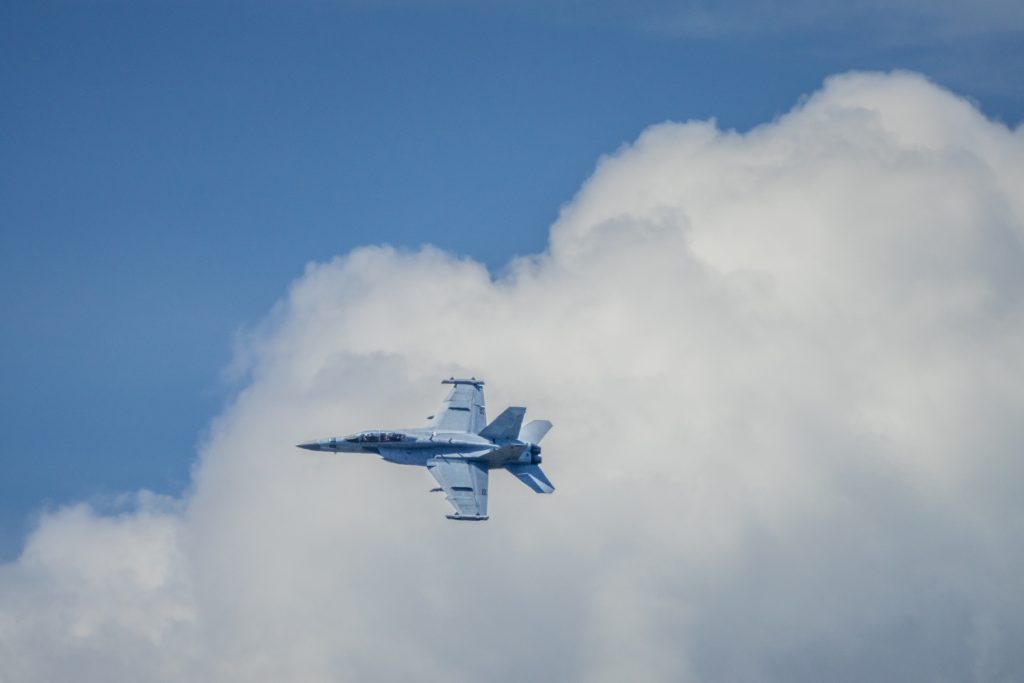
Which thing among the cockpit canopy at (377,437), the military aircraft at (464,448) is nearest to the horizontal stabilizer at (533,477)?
the military aircraft at (464,448)

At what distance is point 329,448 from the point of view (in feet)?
547

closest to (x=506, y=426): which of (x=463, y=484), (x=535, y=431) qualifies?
(x=535, y=431)

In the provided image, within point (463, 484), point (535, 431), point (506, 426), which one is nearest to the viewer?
point (463, 484)

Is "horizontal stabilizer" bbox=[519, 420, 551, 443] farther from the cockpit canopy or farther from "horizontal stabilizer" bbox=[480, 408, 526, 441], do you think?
the cockpit canopy

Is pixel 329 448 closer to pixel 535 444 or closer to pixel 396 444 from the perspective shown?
pixel 396 444

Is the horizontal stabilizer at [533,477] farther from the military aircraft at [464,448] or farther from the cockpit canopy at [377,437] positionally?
the cockpit canopy at [377,437]

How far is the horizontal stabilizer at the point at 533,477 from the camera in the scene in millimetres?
160375

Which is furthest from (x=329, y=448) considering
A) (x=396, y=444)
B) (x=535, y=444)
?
(x=535, y=444)

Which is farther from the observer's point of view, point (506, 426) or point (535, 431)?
point (535, 431)

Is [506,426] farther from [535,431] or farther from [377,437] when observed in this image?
[377,437]

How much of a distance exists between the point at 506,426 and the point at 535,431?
4.24 metres

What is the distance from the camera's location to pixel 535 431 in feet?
540

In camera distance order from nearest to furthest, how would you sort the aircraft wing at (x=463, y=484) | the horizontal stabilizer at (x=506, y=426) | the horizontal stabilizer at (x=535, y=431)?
the aircraft wing at (x=463, y=484) → the horizontal stabilizer at (x=506, y=426) → the horizontal stabilizer at (x=535, y=431)

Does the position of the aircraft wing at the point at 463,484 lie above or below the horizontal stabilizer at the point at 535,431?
below
